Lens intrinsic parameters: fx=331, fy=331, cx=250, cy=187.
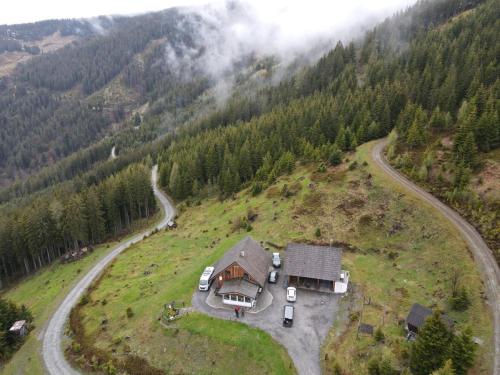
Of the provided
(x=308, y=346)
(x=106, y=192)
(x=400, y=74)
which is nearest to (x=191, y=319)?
(x=308, y=346)

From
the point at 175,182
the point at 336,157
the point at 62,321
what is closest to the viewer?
Answer: the point at 62,321

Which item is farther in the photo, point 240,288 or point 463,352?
point 240,288

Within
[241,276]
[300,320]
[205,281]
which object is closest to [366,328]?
[300,320]

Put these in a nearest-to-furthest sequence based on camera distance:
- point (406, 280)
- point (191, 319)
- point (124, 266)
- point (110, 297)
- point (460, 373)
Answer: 1. point (460, 373)
2. point (191, 319)
3. point (406, 280)
4. point (110, 297)
5. point (124, 266)

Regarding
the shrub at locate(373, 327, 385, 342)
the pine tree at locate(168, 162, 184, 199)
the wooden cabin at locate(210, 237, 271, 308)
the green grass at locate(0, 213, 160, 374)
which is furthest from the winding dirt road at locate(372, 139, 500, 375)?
the pine tree at locate(168, 162, 184, 199)

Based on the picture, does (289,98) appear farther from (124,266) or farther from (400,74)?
(124,266)

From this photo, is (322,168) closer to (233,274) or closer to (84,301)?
(233,274)

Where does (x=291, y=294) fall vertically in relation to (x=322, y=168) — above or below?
below
